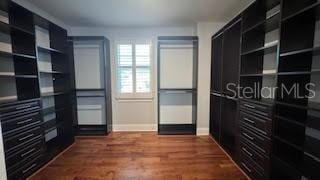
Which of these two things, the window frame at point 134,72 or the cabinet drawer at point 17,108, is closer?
the cabinet drawer at point 17,108

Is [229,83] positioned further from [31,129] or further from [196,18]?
[31,129]

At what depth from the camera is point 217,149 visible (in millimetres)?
3027

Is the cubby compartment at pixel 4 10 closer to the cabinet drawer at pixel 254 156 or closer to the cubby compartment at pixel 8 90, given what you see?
the cubby compartment at pixel 8 90

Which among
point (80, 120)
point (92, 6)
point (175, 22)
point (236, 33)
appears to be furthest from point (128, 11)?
point (80, 120)

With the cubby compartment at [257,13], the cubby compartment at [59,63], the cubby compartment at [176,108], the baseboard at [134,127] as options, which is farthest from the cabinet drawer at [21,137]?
the cubby compartment at [257,13]

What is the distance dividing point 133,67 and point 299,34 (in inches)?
120

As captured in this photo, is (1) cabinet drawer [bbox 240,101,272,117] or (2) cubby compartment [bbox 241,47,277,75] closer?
(1) cabinet drawer [bbox 240,101,272,117]

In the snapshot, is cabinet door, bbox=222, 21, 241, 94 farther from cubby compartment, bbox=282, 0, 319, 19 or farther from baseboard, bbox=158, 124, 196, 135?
baseboard, bbox=158, 124, 196, 135

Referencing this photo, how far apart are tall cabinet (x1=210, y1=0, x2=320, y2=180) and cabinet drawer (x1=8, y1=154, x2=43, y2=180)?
287 centimetres

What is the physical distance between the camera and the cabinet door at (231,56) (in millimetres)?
2541

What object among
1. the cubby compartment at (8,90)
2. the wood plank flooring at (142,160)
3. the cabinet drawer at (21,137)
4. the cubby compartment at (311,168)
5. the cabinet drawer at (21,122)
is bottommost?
the wood plank flooring at (142,160)

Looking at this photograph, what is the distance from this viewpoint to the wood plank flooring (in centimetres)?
225

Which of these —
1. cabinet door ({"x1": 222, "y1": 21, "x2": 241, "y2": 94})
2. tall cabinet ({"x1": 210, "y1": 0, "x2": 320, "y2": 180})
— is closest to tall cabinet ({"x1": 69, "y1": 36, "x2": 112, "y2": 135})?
cabinet door ({"x1": 222, "y1": 21, "x2": 241, "y2": 94})

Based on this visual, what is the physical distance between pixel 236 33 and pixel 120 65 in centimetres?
254
